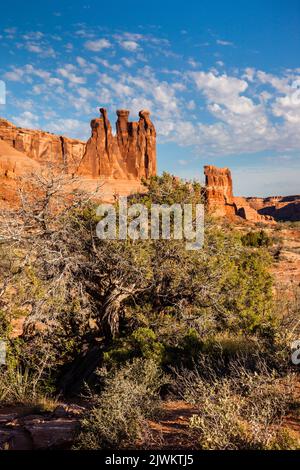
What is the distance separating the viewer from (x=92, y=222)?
850cm

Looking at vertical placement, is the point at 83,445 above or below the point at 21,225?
below

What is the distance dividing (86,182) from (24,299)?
336cm

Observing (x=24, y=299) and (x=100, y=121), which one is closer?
(x=24, y=299)

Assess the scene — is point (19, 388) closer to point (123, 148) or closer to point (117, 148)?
point (117, 148)

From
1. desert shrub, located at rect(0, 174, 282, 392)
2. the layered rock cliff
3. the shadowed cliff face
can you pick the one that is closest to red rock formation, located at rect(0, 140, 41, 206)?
desert shrub, located at rect(0, 174, 282, 392)

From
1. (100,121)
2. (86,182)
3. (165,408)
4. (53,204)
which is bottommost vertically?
(165,408)

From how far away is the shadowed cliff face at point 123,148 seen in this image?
87062 mm

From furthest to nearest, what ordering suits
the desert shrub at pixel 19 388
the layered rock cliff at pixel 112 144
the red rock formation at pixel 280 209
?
1. the red rock formation at pixel 280 209
2. the layered rock cliff at pixel 112 144
3. the desert shrub at pixel 19 388

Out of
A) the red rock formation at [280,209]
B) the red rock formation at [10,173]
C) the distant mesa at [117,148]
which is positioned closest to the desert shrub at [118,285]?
the red rock formation at [10,173]

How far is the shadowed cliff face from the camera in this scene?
3428 inches

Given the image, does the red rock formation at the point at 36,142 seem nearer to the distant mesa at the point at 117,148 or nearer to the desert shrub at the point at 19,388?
the distant mesa at the point at 117,148

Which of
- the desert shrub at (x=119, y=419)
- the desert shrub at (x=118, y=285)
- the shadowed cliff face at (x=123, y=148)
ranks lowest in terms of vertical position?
the desert shrub at (x=119, y=419)

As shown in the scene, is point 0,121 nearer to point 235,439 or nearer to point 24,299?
point 24,299

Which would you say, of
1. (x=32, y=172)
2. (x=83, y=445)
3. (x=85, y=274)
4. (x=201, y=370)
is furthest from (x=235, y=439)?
(x=32, y=172)
